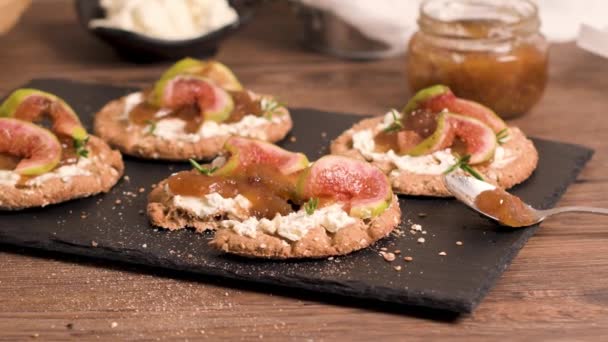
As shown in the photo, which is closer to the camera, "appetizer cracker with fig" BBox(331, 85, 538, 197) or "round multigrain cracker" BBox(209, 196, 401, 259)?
"round multigrain cracker" BBox(209, 196, 401, 259)

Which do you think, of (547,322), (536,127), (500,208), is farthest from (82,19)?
(547,322)

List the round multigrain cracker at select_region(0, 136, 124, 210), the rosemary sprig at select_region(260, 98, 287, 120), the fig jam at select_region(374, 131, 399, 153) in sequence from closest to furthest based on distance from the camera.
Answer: the round multigrain cracker at select_region(0, 136, 124, 210), the fig jam at select_region(374, 131, 399, 153), the rosemary sprig at select_region(260, 98, 287, 120)

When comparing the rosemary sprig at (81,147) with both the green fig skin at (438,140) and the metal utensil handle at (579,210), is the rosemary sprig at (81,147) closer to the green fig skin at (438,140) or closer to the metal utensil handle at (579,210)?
the green fig skin at (438,140)

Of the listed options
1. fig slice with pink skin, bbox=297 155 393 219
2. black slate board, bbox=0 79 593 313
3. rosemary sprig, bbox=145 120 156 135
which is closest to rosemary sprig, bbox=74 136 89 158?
black slate board, bbox=0 79 593 313

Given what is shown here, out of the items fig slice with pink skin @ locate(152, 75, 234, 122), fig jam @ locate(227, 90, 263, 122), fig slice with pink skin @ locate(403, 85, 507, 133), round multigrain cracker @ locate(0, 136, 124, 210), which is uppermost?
fig slice with pink skin @ locate(403, 85, 507, 133)

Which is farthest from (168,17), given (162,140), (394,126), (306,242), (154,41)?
(306,242)

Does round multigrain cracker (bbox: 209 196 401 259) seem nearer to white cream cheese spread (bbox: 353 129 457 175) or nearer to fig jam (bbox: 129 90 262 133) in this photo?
white cream cheese spread (bbox: 353 129 457 175)

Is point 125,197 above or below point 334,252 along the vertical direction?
below

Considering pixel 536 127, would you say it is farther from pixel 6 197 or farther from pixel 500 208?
pixel 6 197
